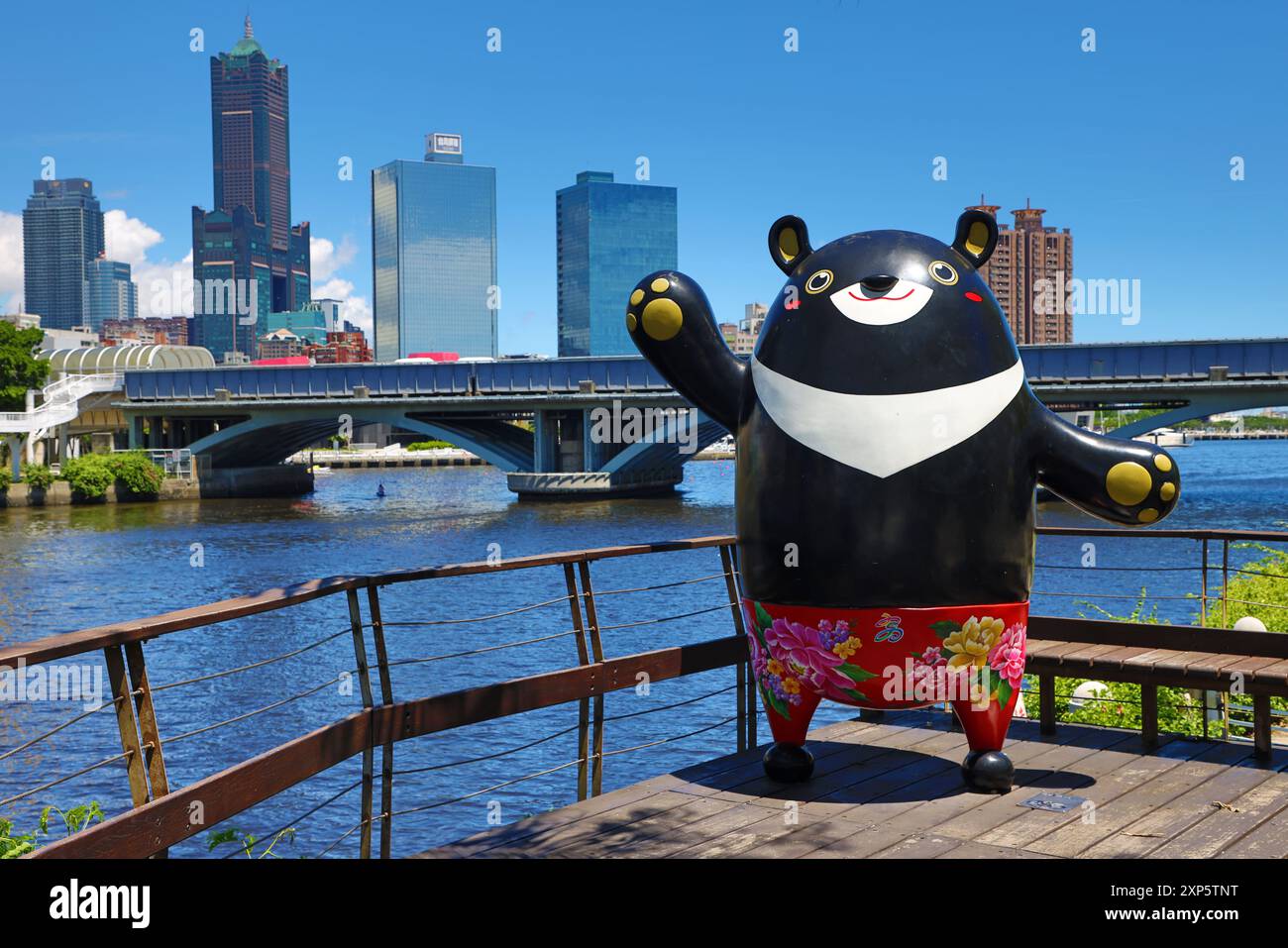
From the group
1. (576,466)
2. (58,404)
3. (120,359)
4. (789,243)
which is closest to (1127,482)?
(789,243)

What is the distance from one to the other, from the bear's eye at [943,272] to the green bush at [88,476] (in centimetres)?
4933

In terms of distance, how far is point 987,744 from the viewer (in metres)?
5.61

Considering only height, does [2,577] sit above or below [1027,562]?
below

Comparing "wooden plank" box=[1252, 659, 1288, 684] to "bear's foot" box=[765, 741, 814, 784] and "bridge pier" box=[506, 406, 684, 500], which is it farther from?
"bridge pier" box=[506, 406, 684, 500]

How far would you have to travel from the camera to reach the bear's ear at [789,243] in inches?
239

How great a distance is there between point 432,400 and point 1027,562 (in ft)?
154

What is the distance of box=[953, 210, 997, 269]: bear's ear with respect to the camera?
5.90 m

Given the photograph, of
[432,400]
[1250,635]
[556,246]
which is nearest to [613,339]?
[556,246]

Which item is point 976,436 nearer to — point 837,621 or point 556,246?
point 837,621

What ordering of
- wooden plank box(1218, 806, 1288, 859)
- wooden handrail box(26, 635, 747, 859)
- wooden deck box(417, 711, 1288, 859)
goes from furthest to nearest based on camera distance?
wooden deck box(417, 711, 1288, 859) < wooden plank box(1218, 806, 1288, 859) < wooden handrail box(26, 635, 747, 859)

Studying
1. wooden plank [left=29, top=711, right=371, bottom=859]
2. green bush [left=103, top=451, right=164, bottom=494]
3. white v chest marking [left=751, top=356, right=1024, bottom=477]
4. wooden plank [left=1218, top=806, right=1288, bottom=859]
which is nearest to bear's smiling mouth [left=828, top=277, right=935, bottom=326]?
white v chest marking [left=751, top=356, right=1024, bottom=477]

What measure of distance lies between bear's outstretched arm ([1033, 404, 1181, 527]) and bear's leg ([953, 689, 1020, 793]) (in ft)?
3.11

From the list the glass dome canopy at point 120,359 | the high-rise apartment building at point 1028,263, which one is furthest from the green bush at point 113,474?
the high-rise apartment building at point 1028,263

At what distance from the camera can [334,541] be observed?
37688 mm
